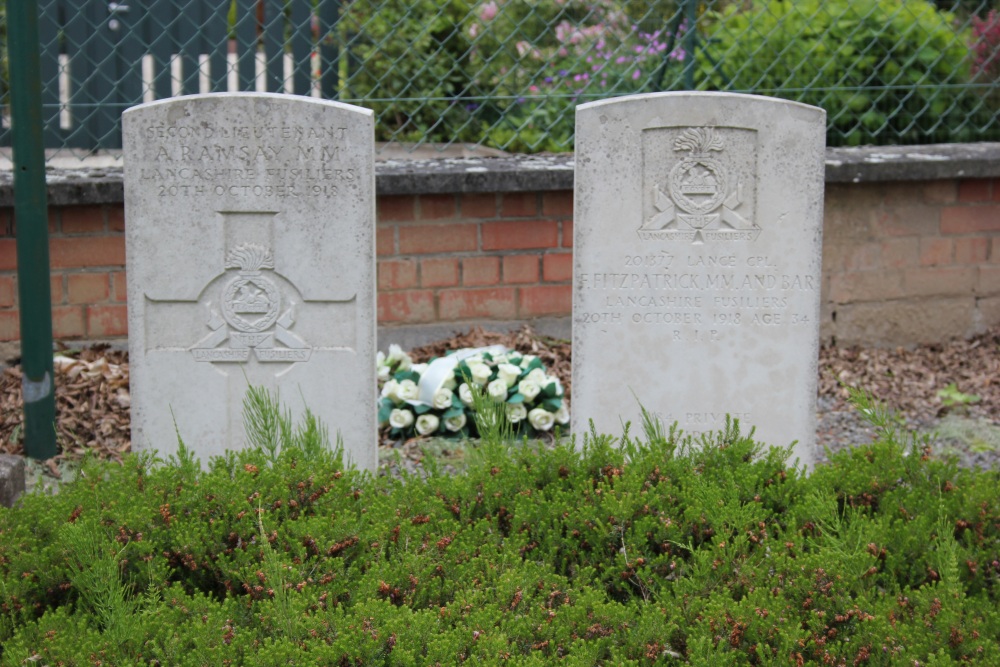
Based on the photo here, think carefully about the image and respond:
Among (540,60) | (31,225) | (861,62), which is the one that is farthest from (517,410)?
(861,62)

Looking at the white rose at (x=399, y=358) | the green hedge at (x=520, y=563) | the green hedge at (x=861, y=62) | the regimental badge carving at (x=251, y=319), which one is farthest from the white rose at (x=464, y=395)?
the green hedge at (x=861, y=62)

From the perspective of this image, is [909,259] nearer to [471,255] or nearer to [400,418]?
[471,255]

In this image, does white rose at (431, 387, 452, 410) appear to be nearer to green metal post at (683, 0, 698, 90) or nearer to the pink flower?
green metal post at (683, 0, 698, 90)

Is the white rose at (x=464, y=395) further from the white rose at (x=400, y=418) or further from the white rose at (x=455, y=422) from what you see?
the white rose at (x=400, y=418)

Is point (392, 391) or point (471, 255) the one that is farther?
point (471, 255)

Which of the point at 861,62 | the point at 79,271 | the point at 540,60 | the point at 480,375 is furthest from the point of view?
the point at 540,60

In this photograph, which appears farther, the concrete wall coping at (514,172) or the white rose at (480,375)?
the concrete wall coping at (514,172)

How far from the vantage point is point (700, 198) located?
3.84 meters

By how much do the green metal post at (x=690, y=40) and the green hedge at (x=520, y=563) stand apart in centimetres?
320

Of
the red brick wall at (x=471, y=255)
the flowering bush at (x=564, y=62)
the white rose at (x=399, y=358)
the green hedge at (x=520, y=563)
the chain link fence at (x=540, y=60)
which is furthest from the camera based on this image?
the flowering bush at (x=564, y=62)

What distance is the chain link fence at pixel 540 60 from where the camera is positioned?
18.1ft

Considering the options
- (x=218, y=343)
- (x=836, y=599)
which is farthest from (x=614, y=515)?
(x=218, y=343)

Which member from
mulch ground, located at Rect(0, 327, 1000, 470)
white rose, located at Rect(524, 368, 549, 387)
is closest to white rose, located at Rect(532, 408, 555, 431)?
white rose, located at Rect(524, 368, 549, 387)

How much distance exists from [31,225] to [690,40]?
10.3ft
